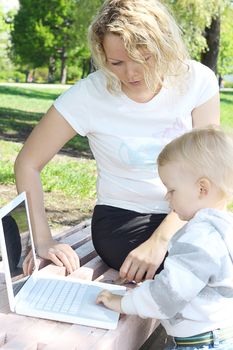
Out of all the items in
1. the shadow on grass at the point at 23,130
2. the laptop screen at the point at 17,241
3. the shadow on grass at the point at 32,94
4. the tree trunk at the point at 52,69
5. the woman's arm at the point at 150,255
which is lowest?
the tree trunk at the point at 52,69

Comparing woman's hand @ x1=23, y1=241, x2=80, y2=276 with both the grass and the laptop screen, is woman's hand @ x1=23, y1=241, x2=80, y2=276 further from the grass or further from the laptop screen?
the grass

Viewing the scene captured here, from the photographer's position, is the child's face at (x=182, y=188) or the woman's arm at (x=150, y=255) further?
the woman's arm at (x=150, y=255)

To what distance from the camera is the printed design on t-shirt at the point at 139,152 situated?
2.71 metres

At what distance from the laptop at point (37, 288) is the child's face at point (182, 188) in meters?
0.44

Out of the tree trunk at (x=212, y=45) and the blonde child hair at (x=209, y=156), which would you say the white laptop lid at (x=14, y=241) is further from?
the tree trunk at (x=212, y=45)

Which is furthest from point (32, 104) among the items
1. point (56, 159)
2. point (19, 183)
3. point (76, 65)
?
point (76, 65)

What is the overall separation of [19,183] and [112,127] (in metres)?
0.48

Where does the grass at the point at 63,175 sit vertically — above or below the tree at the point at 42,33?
above

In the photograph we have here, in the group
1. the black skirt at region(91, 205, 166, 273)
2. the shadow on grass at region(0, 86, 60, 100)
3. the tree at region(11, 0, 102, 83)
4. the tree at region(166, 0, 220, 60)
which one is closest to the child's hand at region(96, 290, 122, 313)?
the black skirt at region(91, 205, 166, 273)

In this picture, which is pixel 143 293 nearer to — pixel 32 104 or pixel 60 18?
pixel 32 104

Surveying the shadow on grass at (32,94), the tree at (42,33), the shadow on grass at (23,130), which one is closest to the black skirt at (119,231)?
the shadow on grass at (23,130)

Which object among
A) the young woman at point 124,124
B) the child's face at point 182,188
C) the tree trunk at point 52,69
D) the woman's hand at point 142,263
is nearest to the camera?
the child's face at point 182,188

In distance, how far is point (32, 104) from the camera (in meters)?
15.4

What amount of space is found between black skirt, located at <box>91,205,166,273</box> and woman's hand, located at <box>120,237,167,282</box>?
0.79ft
